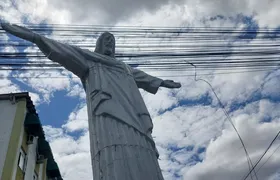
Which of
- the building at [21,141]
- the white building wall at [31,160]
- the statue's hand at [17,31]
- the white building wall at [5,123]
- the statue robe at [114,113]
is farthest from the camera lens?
the white building wall at [31,160]

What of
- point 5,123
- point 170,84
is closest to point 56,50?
point 170,84

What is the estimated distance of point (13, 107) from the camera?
17.1 m

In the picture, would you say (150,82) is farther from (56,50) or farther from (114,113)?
(56,50)

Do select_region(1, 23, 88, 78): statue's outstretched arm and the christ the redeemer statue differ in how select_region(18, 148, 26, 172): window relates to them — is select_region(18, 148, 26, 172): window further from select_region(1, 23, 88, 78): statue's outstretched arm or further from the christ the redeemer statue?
select_region(1, 23, 88, 78): statue's outstretched arm

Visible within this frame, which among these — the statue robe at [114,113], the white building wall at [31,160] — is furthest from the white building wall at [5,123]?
the statue robe at [114,113]

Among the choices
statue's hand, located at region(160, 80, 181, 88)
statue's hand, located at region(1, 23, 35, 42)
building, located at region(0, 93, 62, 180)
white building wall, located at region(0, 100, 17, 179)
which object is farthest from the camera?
white building wall, located at region(0, 100, 17, 179)

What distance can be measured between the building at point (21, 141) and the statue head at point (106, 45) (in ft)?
37.3

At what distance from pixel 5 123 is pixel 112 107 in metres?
14.2

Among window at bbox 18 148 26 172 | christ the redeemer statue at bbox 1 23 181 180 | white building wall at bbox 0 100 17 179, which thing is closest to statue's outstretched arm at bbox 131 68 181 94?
christ the redeemer statue at bbox 1 23 181 180

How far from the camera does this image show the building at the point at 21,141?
14934 mm

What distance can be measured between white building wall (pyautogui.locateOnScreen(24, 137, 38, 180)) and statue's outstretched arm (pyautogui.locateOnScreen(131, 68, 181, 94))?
13322 mm

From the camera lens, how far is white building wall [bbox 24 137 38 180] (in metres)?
16.8

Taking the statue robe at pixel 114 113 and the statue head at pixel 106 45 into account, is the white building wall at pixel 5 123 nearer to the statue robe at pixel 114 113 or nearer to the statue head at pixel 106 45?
the statue head at pixel 106 45

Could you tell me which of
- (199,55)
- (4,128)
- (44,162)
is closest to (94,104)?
(199,55)
